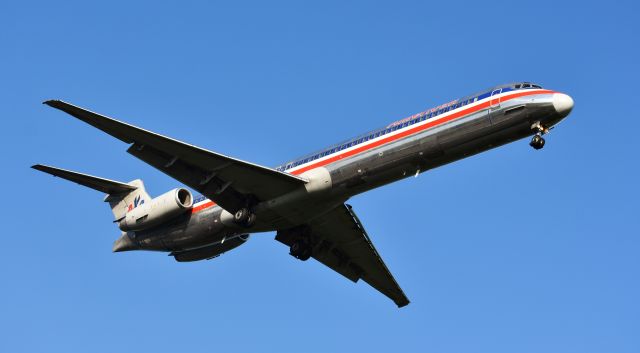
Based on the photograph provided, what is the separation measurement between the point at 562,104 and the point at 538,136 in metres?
1.50

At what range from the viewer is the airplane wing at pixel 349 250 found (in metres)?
43.3

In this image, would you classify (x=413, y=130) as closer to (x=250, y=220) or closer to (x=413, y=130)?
(x=413, y=130)

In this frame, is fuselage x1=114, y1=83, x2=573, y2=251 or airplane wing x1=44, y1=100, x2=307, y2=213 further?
airplane wing x1=44, y1=100, x2=307, y2=213

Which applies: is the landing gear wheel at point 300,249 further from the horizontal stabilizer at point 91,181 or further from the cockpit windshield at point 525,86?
the cockpit windshield at point 525,86

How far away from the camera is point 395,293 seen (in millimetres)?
48094

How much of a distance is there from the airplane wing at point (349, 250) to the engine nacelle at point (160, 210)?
483cm

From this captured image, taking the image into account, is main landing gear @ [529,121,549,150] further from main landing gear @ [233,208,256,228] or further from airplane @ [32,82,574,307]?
main landing gear @ [233,208,256,228]

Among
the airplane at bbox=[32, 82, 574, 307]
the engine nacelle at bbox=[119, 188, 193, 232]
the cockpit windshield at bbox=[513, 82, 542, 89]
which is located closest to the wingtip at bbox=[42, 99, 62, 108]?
the airplane at bbox=[32, 82, 574, 307]

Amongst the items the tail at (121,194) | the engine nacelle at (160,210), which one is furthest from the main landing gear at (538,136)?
the tail at (121,194)

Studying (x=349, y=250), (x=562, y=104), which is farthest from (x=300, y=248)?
(x=562, y=104)

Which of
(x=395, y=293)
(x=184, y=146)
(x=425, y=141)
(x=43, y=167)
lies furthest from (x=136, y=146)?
(x=395, y=293)

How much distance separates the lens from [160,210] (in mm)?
42625

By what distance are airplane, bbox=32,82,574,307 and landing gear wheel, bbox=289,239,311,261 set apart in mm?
47

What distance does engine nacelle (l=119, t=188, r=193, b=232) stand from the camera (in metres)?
42.4
